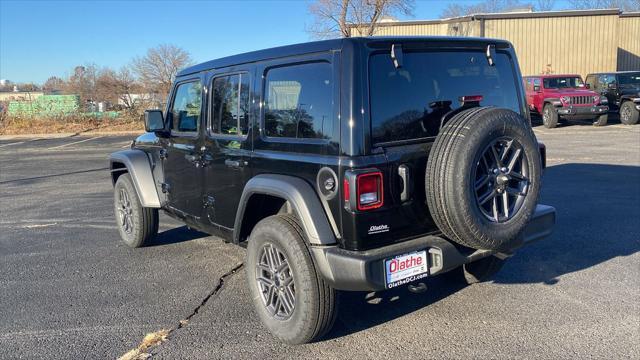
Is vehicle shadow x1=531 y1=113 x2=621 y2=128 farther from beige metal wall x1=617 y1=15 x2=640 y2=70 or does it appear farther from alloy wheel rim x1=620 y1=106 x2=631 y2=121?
beige metal wall x1=617 y1=15 x2=640 y2=70

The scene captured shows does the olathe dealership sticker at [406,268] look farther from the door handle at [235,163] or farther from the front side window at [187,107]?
the front side window at [187,107]

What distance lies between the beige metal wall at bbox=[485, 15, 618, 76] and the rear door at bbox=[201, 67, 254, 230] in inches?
953

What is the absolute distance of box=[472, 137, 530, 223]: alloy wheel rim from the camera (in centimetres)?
329

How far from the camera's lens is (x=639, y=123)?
799 inches

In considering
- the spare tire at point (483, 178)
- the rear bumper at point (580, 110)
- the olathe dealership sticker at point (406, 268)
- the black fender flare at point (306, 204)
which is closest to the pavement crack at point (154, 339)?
the black fender flare at point (306, 204)

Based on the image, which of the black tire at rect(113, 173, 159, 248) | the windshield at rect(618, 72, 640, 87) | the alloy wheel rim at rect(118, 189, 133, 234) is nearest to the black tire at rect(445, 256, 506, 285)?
the black tire at rect(113, 173, 159, 248)

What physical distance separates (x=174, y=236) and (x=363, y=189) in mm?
3951

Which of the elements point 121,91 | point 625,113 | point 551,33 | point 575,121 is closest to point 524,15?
point 551,33

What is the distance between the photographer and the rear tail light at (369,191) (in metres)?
3.07

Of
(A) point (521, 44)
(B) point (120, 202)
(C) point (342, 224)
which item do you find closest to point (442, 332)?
(C) point (342, 224)

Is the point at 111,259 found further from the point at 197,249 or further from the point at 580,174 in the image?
the point at 580,174

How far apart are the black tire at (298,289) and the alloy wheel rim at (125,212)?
9.04ft

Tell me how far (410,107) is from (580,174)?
24.5 feet

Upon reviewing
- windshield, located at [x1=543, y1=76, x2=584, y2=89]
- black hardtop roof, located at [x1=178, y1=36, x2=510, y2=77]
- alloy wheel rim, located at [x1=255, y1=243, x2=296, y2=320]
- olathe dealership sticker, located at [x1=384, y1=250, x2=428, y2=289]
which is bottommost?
alloy wheel rim, located at [x1=255, y1=243, x2=296, y2=320]
